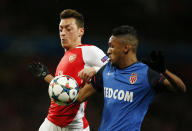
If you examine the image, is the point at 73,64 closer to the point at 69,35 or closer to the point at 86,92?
the point at 69,35

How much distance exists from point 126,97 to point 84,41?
296 inches

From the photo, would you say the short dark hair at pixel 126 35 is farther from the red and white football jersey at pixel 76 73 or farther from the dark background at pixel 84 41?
the dark background at pixel 84 41

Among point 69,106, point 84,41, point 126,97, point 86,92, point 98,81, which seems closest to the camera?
point 126,97

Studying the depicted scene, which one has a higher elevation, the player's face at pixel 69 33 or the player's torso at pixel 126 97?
the player's face at pixel 69 33

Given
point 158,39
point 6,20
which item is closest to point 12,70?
point 6,20

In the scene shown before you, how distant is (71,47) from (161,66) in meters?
2.03

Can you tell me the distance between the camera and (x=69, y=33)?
4.73 meters

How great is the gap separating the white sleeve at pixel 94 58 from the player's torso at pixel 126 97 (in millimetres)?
881

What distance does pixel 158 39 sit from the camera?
11.9m

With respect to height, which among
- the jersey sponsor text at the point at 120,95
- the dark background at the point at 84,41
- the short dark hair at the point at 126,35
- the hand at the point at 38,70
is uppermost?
the short dark hair at the point at 126,35

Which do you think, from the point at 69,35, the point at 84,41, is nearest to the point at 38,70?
the point at 69,35

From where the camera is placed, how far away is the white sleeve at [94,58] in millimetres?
4430

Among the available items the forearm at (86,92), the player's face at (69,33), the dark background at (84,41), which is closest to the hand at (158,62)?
the forearm at (86,92)

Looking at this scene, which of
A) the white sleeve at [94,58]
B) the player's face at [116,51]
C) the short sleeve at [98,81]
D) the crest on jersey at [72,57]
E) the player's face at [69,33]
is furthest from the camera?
the player's face at [69,33]
